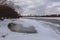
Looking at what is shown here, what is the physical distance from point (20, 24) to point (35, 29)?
2.17ft

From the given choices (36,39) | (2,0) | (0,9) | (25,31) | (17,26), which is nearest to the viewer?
(36,39)

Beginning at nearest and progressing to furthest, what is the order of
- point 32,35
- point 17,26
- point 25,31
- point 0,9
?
point 32,35, point 25,31, point 17,26, point 0,9

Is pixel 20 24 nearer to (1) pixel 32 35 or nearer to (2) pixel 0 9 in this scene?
(1) pixel 32 35

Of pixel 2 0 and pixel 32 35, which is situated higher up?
pixel 2 0

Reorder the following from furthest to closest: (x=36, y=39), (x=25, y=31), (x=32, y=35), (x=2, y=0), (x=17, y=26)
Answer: (x=2, y=0)
(x=17, y=26)
(x=25, y=31)
(x=32, y=35)
(x=36, y=39)

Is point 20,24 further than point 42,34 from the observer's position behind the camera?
Yes

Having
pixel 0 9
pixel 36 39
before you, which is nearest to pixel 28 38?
pixel 36 39

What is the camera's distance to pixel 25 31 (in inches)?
217

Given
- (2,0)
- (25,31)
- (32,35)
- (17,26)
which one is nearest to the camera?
(32,35)

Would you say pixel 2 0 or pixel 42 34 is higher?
pixel 2 0

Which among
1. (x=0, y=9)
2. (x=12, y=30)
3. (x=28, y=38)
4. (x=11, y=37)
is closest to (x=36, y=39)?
(x=28, y=38)

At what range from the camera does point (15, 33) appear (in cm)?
527

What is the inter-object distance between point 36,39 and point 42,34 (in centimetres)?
46

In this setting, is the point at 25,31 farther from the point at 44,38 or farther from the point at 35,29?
the point at 44,38
